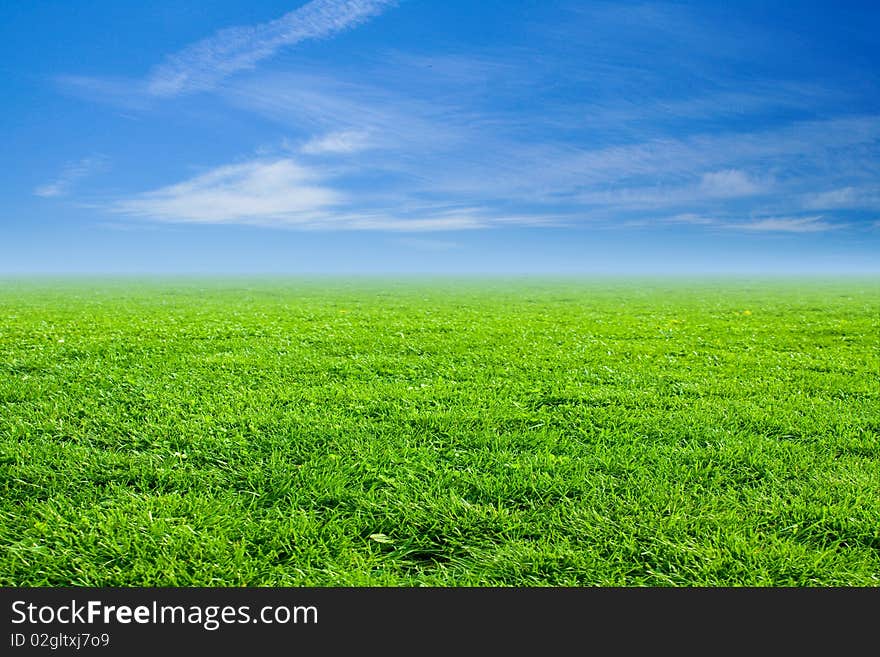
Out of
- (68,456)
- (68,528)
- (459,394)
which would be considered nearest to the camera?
(68,528)

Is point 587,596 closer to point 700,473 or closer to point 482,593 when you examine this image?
point 482,593

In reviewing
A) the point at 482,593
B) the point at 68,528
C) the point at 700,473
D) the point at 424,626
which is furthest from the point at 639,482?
the point at 68,528

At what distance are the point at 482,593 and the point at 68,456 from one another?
13.2 feet

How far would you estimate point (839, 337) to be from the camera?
1298 cm

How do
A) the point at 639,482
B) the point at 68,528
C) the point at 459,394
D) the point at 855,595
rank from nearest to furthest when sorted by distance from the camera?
the point at 855,595
the point at 68,528
the point at 639,482
the point at 459,394

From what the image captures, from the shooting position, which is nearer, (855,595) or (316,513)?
(855,595)

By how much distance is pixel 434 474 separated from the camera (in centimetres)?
433

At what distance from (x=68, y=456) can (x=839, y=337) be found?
645 inches

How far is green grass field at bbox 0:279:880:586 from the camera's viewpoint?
124 inches

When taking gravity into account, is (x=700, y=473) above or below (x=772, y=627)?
above

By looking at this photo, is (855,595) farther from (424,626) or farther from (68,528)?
(68,528)

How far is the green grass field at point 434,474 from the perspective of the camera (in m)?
3.14

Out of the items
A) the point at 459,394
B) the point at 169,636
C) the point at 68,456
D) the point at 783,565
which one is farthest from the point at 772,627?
the point at 68,456

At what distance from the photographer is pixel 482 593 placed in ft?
9.60
